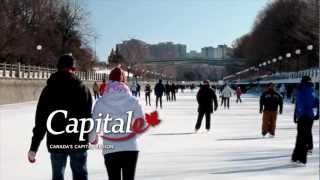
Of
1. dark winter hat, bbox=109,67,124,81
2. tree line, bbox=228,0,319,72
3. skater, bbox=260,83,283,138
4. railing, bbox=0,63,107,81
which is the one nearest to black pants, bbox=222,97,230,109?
railing, bbox=0,63,107,81

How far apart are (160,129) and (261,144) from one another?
518cm

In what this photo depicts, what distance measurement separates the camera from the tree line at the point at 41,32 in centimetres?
6066

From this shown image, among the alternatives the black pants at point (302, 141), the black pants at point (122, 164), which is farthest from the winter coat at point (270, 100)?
the black pants at point (122, 164)

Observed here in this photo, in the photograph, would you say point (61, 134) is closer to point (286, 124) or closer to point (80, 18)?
point (286, 124)

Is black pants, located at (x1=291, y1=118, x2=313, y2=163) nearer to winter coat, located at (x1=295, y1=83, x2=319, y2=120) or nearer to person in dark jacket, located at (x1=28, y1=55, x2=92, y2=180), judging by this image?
winter coat, located at (x1=295, y1=83, x2=319, y2=120)

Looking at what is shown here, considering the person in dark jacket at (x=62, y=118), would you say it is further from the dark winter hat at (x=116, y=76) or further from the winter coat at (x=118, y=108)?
the dark winter hat at (x=116, y=76)

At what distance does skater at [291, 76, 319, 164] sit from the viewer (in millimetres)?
10891

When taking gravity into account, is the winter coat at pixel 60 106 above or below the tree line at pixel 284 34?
below

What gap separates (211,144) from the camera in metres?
14.5

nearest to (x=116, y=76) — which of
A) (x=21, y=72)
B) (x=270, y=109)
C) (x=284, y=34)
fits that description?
(x=270, y=109)

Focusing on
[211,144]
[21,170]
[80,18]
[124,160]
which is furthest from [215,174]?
[80,18]

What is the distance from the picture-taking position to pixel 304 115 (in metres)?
10.9

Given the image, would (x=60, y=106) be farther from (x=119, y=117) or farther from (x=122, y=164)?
(x=122, y=164)

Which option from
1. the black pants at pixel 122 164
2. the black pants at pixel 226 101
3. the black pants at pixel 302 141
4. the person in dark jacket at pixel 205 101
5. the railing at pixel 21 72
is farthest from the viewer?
the railing at pixel 21 72
